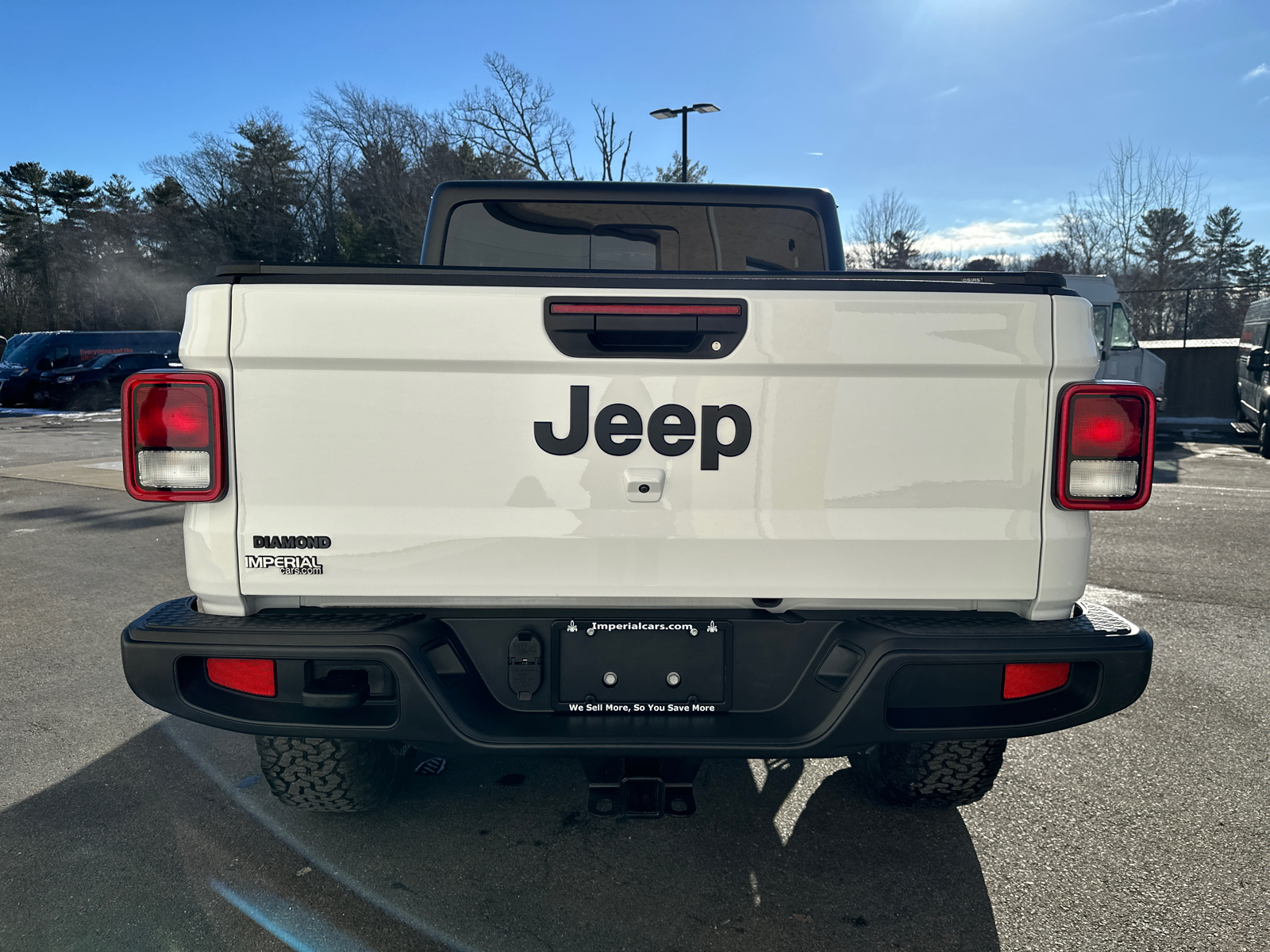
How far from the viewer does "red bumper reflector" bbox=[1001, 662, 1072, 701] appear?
232 cm

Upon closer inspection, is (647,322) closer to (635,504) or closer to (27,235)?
(635,504)

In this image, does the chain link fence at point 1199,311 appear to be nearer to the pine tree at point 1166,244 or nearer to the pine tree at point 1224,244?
the pine tree at point 1166,244

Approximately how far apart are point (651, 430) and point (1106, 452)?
1150 mm

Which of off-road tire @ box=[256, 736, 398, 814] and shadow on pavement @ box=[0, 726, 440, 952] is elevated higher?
off-road tire @ box=[256, 736, 398, 814]

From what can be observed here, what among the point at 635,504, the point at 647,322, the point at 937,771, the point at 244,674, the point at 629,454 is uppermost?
the point at 647,322

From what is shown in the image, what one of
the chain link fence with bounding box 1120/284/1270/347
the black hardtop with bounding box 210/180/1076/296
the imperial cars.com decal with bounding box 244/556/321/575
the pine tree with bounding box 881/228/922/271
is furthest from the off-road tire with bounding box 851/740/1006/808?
the pine tree with bounding box 881/228/922/271

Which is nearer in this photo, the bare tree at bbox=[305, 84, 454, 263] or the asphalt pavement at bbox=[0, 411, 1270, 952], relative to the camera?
the asphalt pavement at bbox=[0, 411, 1270, 952]

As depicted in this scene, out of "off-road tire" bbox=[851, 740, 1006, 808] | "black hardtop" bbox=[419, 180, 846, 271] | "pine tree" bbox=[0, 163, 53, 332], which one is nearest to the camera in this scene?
"off-road tire" bbox=[851, 740, 1006, 808]

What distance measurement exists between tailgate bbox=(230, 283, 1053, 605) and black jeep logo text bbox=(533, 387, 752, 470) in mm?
14

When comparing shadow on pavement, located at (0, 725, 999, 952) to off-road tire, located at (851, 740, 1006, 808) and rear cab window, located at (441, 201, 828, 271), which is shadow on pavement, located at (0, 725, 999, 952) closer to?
off-road tire, located at (851, 740, 1006, 808)

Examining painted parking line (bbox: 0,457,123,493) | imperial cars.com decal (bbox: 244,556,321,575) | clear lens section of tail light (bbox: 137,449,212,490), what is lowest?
painted parking line (bbox: 0,457,123,493)

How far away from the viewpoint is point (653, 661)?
2385 mm

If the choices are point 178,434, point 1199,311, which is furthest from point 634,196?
point 1199,311

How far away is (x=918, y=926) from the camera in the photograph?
2477mm
